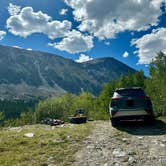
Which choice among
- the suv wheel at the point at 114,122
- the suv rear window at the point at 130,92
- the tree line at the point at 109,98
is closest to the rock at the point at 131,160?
the suv wheel at the point at 114,122

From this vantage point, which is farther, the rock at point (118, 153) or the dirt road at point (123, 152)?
the rock at point (118, 153)

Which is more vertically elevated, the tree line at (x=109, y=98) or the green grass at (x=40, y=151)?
the tree line at (x=109, y=98)

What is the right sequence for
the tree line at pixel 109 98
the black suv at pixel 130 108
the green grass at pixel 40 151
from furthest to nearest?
the tree line at pixel 109 98 < the black suv at pixel 130 108 < the green grass at pixel 40 151

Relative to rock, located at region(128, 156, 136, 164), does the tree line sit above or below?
above

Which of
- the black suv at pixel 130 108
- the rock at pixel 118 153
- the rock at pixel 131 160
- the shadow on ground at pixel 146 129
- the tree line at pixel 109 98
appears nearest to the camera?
the rock at pixel 131 160

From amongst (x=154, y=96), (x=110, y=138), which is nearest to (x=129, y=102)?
(x=110, y=138)

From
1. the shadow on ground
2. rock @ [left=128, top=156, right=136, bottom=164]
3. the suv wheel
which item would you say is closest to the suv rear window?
the suv wheel

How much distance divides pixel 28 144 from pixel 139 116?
25.2ft

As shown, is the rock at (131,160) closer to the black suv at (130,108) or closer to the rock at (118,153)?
the rock at (118,153)

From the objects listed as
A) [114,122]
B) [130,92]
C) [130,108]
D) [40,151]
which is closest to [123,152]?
[40,151]

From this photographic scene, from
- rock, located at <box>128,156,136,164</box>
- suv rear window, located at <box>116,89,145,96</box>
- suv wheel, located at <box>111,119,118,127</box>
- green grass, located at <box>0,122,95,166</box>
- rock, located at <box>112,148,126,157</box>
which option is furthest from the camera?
suv rear window, located at <box>116,89,145,96</box>

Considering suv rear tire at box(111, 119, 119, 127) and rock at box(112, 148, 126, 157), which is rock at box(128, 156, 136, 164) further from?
suv rear tire at box(111, 119, 119, 127)

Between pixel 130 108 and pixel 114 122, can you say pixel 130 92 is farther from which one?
pixel 114 122

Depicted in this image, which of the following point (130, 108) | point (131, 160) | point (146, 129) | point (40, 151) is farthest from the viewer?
point (130, 108)
